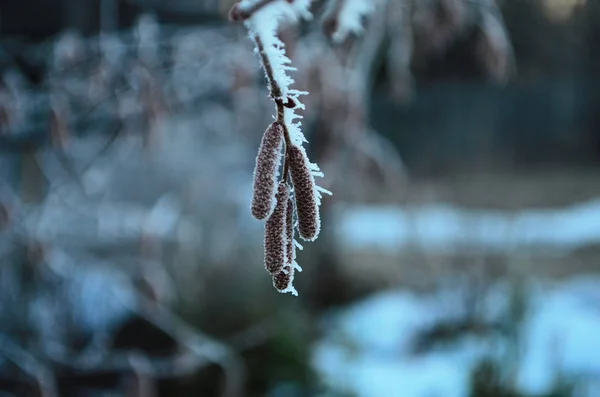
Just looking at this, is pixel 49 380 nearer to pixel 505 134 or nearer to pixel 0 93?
pixel 0 93

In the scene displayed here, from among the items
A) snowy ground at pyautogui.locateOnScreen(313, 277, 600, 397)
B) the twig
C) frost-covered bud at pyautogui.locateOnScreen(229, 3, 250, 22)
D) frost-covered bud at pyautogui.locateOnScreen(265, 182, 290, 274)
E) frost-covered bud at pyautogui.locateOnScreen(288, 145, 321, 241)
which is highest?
snowy ground at pyautogui.locateOnScreen(313, 277, 600, 397)

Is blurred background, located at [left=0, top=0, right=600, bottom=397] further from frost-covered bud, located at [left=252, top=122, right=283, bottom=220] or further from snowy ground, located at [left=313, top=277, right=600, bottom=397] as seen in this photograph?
frost-covered bud, located at [left=252, top=122, right=283, bottom=220]

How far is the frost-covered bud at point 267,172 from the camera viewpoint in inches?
25.3

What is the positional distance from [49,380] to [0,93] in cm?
88

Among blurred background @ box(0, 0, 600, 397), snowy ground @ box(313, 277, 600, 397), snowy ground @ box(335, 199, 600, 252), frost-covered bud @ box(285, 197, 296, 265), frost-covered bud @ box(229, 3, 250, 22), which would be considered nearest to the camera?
frost-covered bud @ box(229, 3, 250, 22)

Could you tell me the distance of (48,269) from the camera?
2.65 metres

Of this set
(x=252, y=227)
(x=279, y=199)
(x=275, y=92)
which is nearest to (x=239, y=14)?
(x=275, y=92)

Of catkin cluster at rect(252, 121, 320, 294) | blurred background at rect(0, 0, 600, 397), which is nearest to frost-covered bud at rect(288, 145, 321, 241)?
catkin cluster at rect(252, 121, 320, 294)

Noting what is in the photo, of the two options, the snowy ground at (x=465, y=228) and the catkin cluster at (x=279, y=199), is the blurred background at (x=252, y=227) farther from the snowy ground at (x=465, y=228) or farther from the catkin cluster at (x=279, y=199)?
the catkin cluster at (x=279, y=199)

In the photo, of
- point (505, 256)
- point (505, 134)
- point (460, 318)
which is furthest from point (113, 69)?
point (505, 134)

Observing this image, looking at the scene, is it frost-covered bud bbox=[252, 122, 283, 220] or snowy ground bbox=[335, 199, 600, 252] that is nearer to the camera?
frost-covered bud bbox=[252, 122, 283, 220]

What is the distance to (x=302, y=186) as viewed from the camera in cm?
66

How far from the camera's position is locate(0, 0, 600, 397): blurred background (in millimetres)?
2299

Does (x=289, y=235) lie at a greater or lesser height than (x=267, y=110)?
lesser
